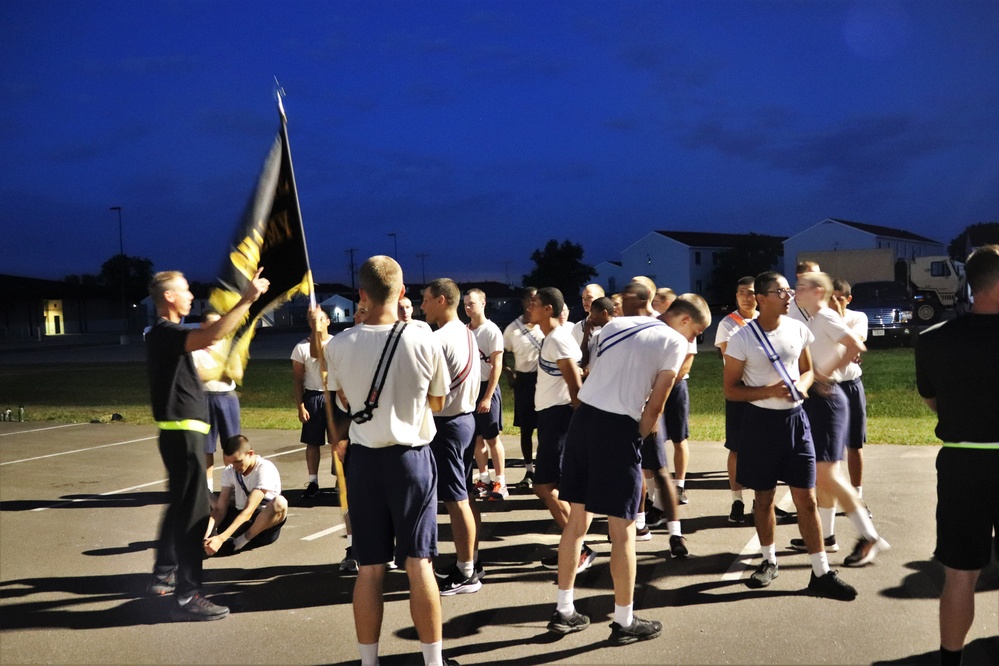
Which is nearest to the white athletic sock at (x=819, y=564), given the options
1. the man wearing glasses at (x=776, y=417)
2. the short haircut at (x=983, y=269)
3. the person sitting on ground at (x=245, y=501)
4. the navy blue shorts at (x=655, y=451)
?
the man wearing glasses at (x=776, y=417)

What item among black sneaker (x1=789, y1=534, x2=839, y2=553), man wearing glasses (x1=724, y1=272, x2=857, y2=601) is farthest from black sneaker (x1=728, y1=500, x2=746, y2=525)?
man wearing glasses (x1=724, y1=272, x2=857, y2=601)

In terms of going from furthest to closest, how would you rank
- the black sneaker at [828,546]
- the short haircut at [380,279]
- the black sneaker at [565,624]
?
the black sneaker at [828,546]
the black sneaker at [565,624]
the short haircut at [380,279]

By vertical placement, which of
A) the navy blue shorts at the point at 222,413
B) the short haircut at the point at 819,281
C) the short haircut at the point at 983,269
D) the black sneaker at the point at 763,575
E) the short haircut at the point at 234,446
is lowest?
the black sneaker at the point at 763,575

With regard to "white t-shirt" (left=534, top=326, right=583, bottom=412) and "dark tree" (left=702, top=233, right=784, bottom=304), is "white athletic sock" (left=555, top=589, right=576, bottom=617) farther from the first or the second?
"dark tree" (left=702, top=233, right=784, bottom=304)

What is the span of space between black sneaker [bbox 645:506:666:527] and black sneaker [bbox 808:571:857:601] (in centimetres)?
200

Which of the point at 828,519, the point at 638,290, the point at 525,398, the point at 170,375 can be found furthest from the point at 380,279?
the point at 525,398

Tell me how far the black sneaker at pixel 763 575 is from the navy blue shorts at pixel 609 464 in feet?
4.65

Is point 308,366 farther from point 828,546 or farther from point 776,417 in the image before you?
Answer: point 828,546

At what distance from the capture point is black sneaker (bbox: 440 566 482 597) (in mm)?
5566

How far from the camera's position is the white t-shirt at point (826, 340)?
580cm

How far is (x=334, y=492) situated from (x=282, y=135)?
15.7 feet

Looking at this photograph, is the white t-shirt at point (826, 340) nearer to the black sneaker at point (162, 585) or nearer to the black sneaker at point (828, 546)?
the black sneaker at point (828, 546)

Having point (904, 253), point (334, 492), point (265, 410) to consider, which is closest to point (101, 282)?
point (904, 253)

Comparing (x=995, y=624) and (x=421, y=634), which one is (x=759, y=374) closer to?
(x=995, y=624)
